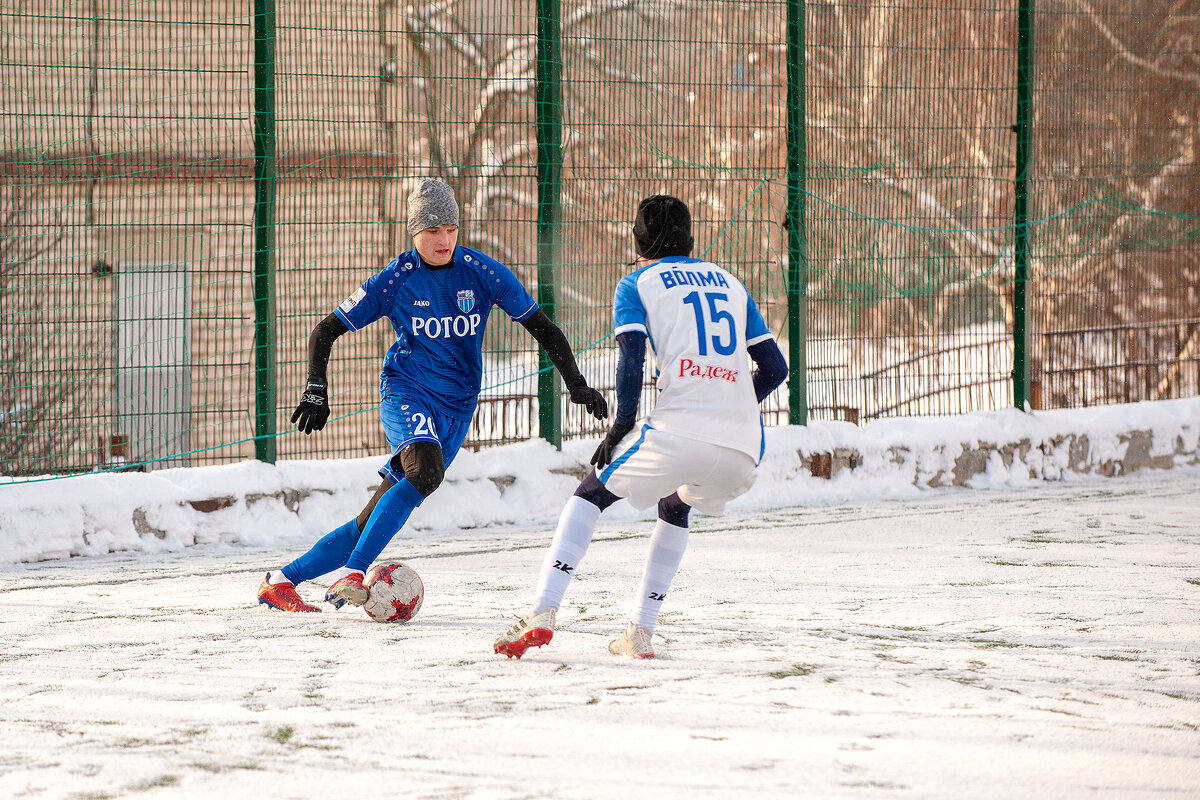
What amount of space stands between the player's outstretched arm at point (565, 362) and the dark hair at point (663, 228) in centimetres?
70

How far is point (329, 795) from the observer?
317cm

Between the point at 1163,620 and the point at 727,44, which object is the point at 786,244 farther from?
the point at 1163,620

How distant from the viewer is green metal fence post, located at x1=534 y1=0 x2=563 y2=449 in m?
8.53

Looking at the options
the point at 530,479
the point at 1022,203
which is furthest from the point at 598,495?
the point at 1022,203

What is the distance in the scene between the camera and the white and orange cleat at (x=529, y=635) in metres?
4.53

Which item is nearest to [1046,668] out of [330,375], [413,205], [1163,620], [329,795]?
[1163,620]

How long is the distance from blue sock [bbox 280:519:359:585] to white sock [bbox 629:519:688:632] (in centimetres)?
141

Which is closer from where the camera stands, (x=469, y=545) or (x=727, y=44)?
(x=469, y=545)

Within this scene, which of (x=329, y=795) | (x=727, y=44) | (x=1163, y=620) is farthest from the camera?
(x=727, y=44)

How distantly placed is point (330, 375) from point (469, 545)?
67.9 inches

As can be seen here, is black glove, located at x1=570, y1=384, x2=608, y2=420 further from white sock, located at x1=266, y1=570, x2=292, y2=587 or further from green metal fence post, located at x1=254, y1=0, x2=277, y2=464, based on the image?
green metal fence post, located at x1=254, y1=0, x2=277, y2=464

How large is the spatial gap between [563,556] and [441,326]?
53.2 inches

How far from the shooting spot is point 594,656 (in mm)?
4684

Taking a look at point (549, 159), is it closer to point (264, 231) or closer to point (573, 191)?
point (573, 191)
